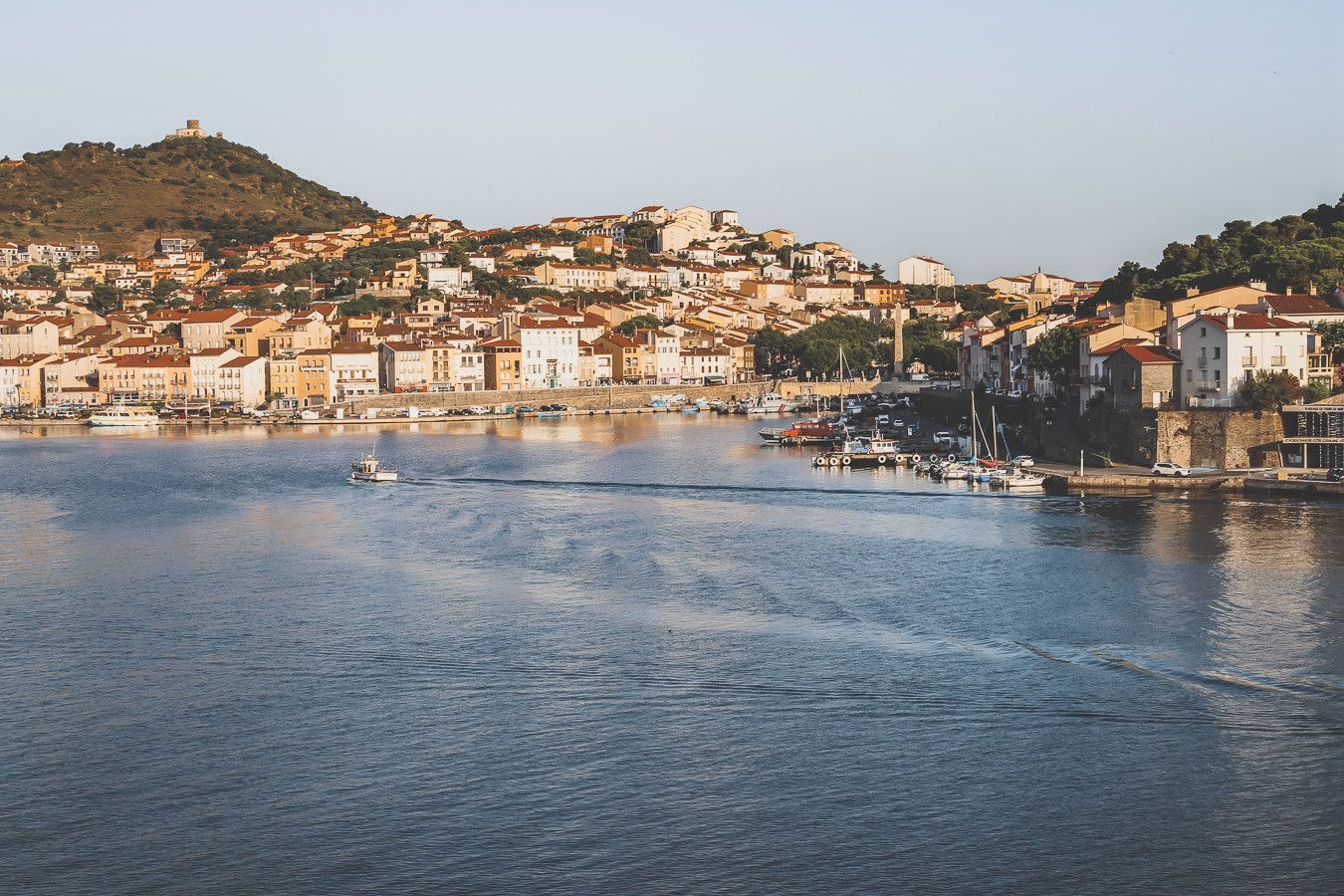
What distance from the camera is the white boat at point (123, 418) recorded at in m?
39.1

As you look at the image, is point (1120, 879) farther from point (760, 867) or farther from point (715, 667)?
point (715, 667)

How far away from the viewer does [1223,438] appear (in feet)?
62.8

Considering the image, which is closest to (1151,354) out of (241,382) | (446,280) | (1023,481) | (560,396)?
(1023,481)

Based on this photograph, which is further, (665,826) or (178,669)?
(178,669)

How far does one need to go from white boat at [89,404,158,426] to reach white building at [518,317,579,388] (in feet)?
35.4

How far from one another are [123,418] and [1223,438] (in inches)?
1143

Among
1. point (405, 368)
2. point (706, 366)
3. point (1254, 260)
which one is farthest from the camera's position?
point (706, 366)

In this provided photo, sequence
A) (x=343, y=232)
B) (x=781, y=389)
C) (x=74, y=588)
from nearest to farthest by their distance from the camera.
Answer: (x=74, y=588) → (x=781, y=389) → (x=343, y=232)

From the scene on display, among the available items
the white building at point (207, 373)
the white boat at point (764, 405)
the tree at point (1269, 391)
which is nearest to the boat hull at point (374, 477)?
the tree at point (1269, 391)

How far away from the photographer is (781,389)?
Answer: 48.3 meters

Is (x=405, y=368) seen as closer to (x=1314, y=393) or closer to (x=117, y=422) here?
(x=117, y=422)

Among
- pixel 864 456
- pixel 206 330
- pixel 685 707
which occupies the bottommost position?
pixel 685 707

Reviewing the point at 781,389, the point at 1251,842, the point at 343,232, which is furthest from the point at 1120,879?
the point at 343,232

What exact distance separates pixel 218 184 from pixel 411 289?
38335mm
